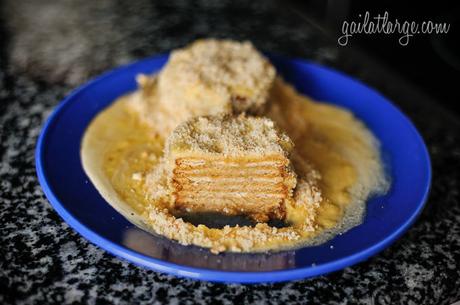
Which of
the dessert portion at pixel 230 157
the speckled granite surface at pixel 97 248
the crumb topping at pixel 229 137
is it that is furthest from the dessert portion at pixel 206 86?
the speckled granite surface at pixel 97 248

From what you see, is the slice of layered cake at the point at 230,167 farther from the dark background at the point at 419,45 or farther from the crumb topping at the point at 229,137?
the dark background at the point at 419,45

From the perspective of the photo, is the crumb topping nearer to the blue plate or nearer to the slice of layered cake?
the slice of layered cake

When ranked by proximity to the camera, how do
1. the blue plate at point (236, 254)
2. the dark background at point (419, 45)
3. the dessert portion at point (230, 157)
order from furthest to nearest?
the dark background at point (419, 45) < the dessert portion at point (230, 157) < the blue plate at point (236, 254)

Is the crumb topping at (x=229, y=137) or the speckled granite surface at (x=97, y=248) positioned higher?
the crumb topping at (x=229, y=137)

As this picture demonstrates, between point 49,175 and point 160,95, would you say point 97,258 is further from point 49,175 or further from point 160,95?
point 160,95

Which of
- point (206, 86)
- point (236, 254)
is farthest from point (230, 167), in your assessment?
point (206, 86)

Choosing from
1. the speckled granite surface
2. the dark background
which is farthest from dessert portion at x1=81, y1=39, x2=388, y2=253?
the dark background
